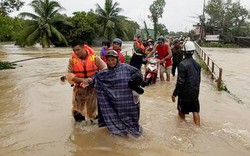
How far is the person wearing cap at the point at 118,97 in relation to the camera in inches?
188

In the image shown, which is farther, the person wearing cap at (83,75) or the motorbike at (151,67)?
the motorbike at (151,67)

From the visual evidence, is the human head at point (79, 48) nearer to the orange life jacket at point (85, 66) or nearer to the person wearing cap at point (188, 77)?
the orange life jacket at point (85, 66)

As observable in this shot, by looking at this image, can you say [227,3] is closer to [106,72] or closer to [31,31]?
[31,31]

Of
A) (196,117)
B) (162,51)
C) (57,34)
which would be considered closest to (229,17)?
(57,34)

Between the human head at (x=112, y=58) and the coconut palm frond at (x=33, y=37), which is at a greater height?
the human head at (x=112, y=58)

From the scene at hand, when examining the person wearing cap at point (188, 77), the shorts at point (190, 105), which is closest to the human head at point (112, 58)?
the person wearing cap at point (188, 77)

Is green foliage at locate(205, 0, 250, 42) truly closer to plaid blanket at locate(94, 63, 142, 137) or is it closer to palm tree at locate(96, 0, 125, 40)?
palm tree at locate(96, 0, 125, 40)

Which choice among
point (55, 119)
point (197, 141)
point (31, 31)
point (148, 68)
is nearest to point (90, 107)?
point (55, 119)

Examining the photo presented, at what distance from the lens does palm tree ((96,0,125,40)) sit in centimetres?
4009

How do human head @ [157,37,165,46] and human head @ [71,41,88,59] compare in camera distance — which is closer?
human head @ [71,41,88,59]

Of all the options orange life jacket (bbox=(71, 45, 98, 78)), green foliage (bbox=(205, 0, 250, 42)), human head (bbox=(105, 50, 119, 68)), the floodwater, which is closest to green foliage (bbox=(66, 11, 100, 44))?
green foliage (bbox=(205, 0, 250, 42))

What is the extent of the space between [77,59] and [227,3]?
196 ft

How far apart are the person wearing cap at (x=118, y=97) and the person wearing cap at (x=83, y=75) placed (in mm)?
372

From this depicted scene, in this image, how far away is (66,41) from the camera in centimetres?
3772
